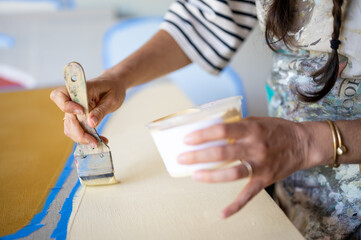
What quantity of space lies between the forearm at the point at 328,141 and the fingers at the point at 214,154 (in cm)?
10

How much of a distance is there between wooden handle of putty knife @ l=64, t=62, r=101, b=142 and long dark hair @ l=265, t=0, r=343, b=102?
1.02 feet

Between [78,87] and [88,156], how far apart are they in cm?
10

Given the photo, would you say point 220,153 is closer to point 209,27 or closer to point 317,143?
point 317,143

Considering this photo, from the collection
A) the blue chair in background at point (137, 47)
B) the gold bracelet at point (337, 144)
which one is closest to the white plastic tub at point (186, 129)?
the gold bracelet at point (337, 144)

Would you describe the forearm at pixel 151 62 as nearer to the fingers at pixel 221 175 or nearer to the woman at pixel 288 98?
the woman at pixel 288 98

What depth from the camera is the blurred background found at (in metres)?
1.67

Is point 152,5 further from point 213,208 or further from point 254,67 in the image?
point 213,208

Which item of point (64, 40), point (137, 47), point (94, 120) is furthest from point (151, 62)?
point (64, 40)

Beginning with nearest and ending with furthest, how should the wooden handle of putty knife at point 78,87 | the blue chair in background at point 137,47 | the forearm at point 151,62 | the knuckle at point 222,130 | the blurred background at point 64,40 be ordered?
the knuckle at point 222,130, the wooden handle of putty knife at point 78,87, the forearm at point 151,62, the blue chair in background at point 137,47, the blurred background at point 64,40

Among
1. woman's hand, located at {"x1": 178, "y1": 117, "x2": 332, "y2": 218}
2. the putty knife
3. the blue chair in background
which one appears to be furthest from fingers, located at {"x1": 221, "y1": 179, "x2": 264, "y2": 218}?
the blue chair in background

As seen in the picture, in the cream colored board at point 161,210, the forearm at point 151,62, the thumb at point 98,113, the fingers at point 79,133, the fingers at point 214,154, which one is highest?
the forearm at point 151,62

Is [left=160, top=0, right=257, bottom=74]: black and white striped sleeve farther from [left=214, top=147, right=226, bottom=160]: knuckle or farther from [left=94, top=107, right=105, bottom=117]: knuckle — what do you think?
[left=214, top=147, right=226, bottom=160]: knuckle

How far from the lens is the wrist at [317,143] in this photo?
0.42m

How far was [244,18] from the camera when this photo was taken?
2.41 feet
